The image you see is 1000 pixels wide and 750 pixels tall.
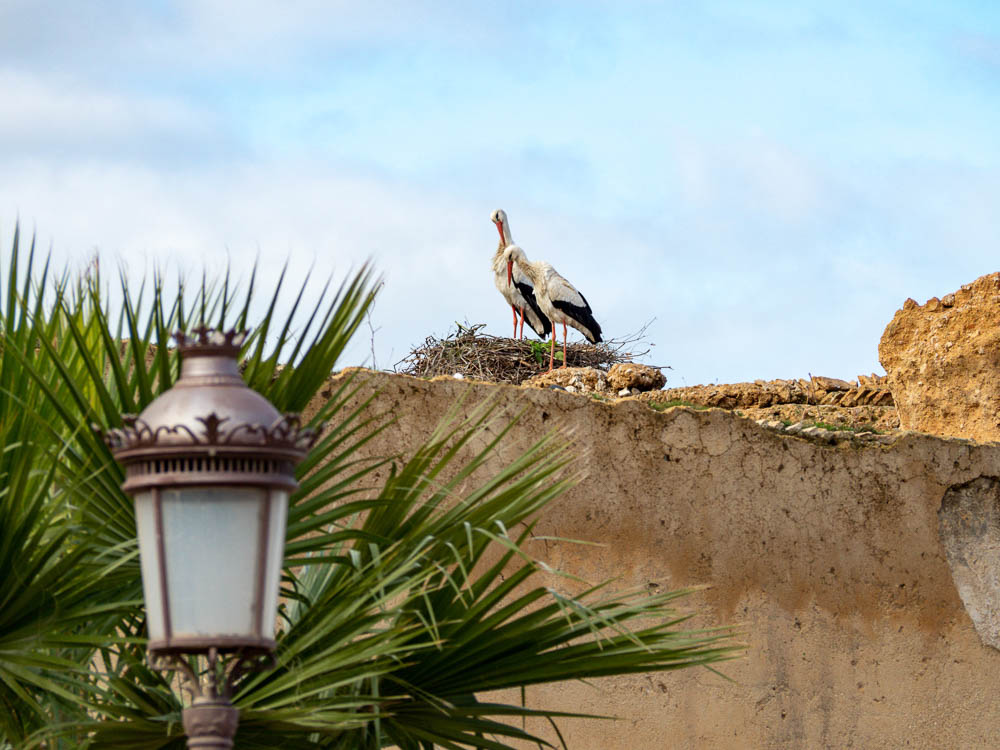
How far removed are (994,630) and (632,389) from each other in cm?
374

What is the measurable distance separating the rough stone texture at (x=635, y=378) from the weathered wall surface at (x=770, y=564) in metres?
3.40

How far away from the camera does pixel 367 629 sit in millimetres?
3352

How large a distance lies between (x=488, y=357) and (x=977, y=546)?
575cm

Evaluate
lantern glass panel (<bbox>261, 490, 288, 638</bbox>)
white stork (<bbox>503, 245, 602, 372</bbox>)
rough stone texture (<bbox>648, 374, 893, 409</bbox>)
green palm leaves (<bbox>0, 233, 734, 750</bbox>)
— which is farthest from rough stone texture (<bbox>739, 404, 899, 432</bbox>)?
lantern glass panel (<bbox>261, 490, 288, 638</bbox>)

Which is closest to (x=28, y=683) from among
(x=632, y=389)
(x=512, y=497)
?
(x=512, y=497)

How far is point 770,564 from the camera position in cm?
609

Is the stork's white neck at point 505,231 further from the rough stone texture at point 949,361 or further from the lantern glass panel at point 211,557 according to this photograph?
the lantern glass panel at point 211,557

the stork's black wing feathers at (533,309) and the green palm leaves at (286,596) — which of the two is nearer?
the green palm leaves at (286,596)

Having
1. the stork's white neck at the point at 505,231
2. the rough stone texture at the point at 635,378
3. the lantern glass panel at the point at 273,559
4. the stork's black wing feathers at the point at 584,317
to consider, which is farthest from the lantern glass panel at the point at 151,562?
the stork's white neck at the point at 505,231

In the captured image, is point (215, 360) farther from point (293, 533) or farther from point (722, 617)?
point (722, 617)

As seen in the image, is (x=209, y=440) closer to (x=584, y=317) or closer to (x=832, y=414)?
(x=832, y=414)

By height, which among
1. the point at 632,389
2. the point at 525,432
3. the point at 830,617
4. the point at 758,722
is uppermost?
the point at 632,389

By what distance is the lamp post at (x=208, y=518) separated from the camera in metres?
2.45

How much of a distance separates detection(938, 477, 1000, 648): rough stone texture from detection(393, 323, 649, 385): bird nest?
16.0 ft
